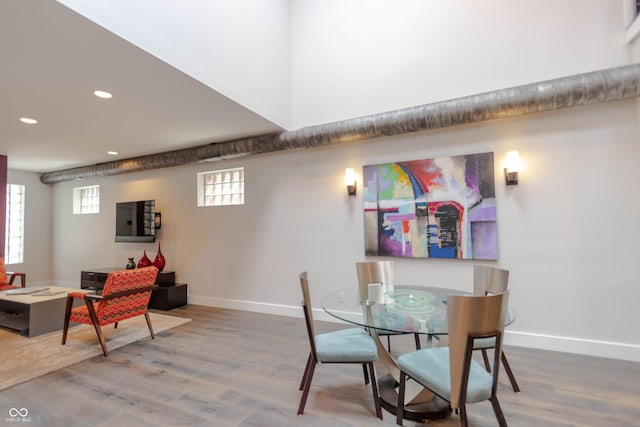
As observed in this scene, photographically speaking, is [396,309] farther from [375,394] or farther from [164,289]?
[164,289]

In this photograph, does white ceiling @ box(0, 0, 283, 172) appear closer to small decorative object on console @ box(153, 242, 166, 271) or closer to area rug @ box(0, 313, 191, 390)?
small decorative object on console @ box(153, 242, 166, 271)

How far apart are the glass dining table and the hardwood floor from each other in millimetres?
108

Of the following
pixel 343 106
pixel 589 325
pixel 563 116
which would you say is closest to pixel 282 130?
pixel 343 106

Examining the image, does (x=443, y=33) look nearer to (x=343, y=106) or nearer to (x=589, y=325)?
(x=343, y=106)

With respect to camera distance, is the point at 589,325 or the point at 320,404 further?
the point at 589,325

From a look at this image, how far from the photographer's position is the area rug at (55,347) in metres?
2.83

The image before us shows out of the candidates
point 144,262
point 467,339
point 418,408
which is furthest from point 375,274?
point 144,262

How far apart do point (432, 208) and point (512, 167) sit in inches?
35.3

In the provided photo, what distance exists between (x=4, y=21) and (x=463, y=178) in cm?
400

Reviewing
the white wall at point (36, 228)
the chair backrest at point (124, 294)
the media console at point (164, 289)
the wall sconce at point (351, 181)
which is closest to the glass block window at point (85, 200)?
the white wall at point (36, 228)

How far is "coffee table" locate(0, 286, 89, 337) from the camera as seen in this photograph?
3713 mm

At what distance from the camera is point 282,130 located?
434 cm

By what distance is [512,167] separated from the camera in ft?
10.7

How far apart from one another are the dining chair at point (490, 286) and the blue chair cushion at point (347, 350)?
755 mm
